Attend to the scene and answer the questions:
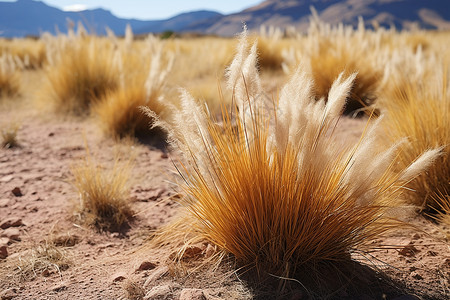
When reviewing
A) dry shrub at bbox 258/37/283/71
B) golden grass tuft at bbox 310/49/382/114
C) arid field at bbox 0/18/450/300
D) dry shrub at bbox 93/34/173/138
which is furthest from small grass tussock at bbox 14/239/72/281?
dry shrub at bbox 258/37/283/71

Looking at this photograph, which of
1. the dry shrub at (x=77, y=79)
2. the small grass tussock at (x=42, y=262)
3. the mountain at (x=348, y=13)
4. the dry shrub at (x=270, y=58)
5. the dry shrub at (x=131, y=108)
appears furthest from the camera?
the mountain at (x=348, y=13)

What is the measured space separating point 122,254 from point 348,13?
484 ft

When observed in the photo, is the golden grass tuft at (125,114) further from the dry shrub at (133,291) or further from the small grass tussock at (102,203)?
the dry shrub at (133,291)

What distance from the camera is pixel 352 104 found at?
4.62m

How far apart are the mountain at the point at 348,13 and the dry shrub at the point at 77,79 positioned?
126770mm

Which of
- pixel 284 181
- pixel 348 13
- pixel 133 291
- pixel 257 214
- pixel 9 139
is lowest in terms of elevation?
pixel 9 139

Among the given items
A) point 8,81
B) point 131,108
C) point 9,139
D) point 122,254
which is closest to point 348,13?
point 8,81

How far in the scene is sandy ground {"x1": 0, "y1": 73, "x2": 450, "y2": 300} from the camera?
4.91ft

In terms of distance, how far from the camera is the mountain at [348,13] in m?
134

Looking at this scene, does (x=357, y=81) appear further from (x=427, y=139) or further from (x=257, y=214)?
(x=257, y=214)

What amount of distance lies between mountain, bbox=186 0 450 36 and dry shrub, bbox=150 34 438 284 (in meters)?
131

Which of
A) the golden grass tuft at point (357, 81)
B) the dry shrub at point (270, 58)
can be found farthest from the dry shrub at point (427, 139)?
the dry shrub at point (270, 58)

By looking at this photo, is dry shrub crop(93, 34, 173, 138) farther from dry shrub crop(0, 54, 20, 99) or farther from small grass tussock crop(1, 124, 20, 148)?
dry shrub crop(0, 54, 20, 99)

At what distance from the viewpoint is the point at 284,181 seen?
1.44 m
